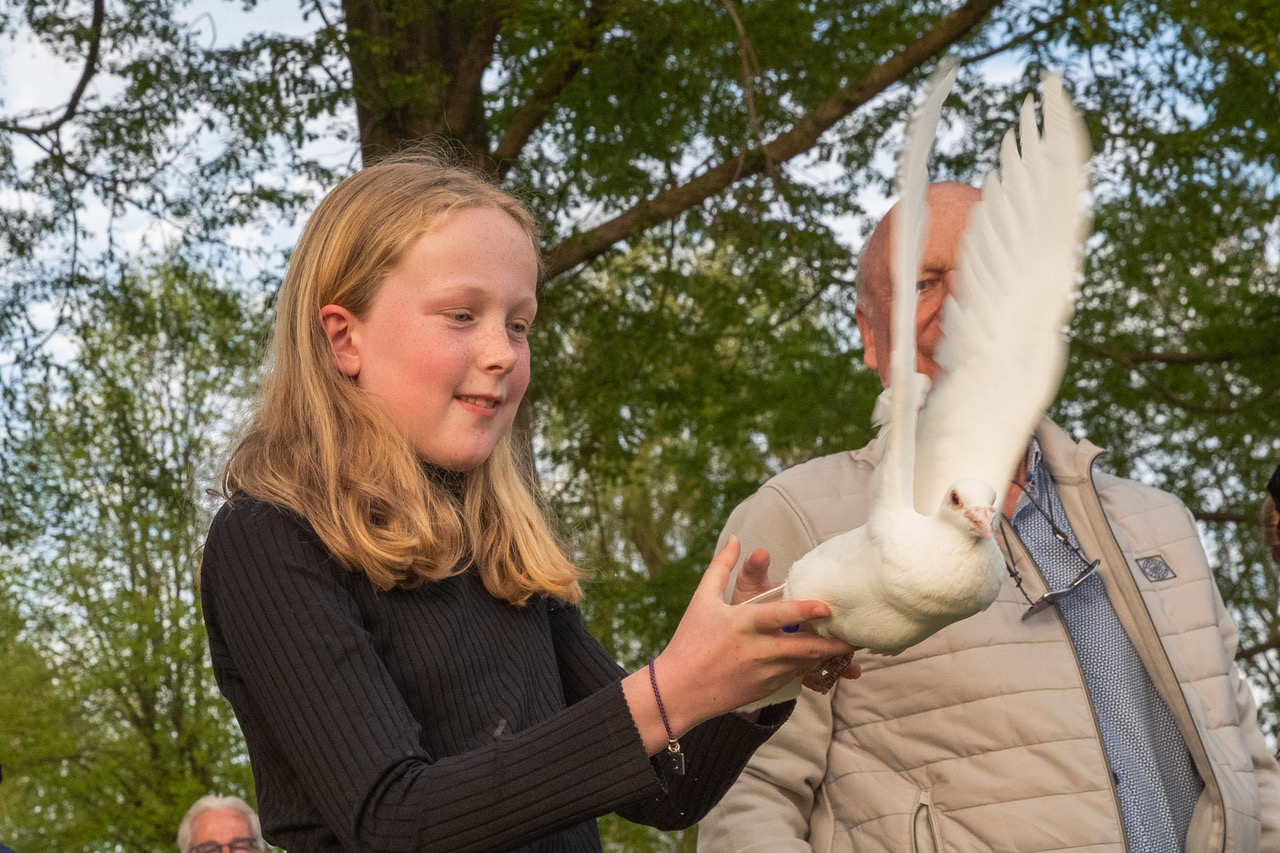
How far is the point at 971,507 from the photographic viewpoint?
1.69 metres

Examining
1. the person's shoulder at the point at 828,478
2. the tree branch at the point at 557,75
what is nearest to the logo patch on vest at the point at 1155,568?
the person's shoulder at the point at 828,478

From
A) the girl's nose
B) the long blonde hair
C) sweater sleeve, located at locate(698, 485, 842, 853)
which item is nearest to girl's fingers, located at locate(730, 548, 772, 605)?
the long blonde hair

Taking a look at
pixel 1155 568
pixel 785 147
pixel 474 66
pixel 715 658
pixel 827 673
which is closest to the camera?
pixel 715 658

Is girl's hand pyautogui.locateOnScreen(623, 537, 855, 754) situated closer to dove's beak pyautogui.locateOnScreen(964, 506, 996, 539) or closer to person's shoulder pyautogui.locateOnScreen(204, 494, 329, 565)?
dove's beak pyautogui.locateOnScreen(964, 506, 996, 539)

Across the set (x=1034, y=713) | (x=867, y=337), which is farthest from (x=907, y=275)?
(x=867, y=337)

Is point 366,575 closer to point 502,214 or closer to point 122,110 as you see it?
point 502,214

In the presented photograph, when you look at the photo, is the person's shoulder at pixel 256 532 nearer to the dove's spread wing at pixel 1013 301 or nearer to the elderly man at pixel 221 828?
the dove's spread wing at pixel 1013 301

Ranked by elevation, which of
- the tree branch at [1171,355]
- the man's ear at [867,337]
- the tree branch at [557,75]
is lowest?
the man's ear at [867,337]

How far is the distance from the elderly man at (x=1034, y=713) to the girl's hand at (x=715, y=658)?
125 cm

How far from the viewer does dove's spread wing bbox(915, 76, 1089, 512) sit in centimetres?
180

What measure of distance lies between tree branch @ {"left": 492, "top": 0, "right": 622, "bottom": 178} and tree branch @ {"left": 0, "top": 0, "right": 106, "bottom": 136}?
3.20m

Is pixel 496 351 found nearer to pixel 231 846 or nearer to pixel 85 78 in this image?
pixel 231 846

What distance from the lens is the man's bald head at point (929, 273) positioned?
116 inches

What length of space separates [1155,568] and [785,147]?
5.04 meters
